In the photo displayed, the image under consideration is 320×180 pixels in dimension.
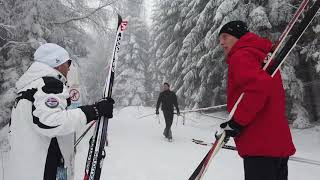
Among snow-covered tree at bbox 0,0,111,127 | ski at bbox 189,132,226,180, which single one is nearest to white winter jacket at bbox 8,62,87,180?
ski at bbox 189,132,226,180

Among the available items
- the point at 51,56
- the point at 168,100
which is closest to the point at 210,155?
the point at 51,56

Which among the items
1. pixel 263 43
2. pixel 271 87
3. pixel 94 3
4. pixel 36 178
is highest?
pixel 94 3

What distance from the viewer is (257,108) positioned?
344 cm

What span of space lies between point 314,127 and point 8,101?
10395 millimetres

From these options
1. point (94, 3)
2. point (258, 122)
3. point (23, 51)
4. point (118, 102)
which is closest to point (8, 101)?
point (23, 51)

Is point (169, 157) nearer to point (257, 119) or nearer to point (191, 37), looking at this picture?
point (257, 119)

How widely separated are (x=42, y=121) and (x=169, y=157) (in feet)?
25.0

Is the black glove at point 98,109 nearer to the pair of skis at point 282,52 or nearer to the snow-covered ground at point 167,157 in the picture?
the pair of skis at point 282,52

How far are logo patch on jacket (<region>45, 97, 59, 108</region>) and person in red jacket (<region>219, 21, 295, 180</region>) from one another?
4.80ft

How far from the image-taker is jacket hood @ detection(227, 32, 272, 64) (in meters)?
3.66

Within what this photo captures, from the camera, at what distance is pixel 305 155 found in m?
10.8

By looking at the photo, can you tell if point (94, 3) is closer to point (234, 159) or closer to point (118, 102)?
point (234, 159)

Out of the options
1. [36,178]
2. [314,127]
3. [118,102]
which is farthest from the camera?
[118,102]

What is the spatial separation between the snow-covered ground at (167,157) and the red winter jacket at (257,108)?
4895mm
